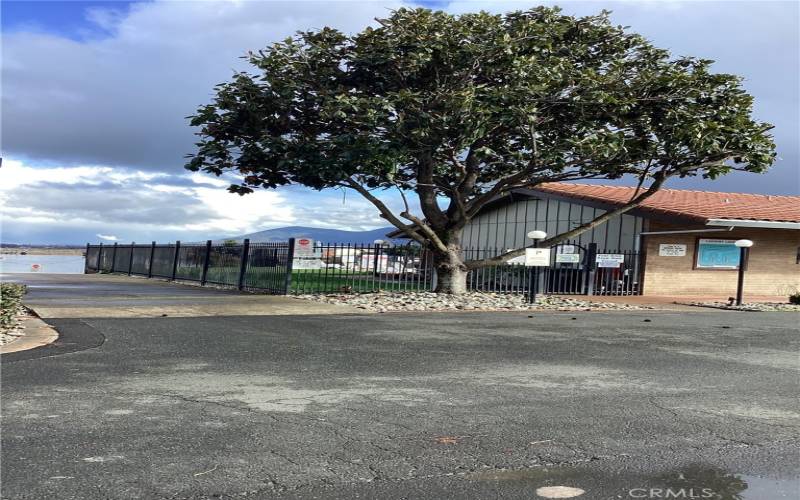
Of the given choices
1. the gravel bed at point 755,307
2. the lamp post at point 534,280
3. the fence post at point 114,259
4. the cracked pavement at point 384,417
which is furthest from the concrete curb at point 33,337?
the fence post at point 114,259

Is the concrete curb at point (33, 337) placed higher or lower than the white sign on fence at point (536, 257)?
lower

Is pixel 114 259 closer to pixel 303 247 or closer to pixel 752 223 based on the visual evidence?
pixel 303 247

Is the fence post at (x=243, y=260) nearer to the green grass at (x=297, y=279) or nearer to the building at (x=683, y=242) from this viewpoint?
the green grass at (x=297, y=279)

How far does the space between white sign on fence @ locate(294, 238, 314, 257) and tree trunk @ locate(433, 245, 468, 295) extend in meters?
3.30

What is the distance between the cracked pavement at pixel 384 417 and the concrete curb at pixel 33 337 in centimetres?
25

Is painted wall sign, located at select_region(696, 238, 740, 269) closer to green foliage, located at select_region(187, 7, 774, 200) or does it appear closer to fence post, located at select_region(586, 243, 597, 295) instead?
fence post, located at select_region(586, 243, 597, 295)

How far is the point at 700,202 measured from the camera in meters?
26.8

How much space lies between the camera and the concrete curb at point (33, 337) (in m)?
8.23

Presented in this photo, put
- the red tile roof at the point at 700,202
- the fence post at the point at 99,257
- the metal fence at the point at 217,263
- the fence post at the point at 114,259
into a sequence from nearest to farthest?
the metal fence at the point at 217,263 → the red tile roof at the point at 700,202 → the fence post at the point at 114,259 → the fence post at the point at 99,257

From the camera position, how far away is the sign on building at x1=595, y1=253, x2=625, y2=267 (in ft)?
72.4

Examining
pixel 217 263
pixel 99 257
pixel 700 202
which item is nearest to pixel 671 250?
pixel 700 202

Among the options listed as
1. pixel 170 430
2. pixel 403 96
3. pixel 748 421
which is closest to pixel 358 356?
pixel 170 430

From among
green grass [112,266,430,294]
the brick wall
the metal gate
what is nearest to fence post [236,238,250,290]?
green grass [112,266,430,294]

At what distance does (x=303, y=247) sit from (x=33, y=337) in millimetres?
9584
